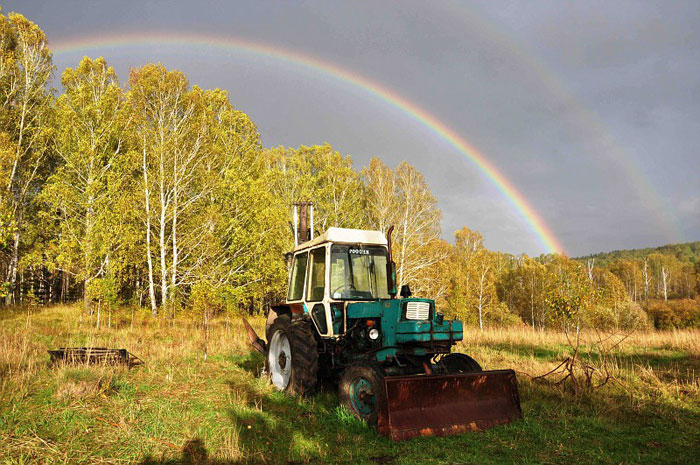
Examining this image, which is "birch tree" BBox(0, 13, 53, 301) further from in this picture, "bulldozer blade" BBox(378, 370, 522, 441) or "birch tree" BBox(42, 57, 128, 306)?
"bulldozer blade" BBox(378, 370, 522, 441)

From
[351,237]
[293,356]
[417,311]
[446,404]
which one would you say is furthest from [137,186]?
[446,404]

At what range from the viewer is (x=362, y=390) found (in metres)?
5.72

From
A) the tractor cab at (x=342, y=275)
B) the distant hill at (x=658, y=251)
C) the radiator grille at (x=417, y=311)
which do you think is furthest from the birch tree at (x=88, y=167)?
the distant hill at (x=658, y=251)

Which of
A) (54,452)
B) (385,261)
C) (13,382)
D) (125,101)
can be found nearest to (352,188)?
(125,101)

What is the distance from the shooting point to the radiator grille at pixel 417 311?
610 centimetres

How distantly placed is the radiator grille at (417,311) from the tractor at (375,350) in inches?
0.5

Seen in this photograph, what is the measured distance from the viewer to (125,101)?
68.5 ft

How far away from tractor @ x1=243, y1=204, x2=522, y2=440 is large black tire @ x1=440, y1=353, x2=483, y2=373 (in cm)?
1

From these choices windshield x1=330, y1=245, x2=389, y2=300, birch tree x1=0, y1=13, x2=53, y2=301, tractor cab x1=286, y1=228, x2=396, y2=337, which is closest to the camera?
tractor cab x1=286, y1=228, x2=396, y2=337

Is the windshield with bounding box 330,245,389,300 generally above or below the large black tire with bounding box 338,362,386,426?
above

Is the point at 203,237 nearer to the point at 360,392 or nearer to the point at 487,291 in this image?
the point at 360,392

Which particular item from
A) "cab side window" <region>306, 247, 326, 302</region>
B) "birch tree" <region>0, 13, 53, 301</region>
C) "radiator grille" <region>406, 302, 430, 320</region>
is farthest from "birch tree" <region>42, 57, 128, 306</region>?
"radiator grille" <region>406, 302, 430, 320</region>

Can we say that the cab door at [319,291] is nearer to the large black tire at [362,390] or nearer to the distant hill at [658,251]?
the large black tire at [362,390]

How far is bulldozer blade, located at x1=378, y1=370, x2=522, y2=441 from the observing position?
511 cm
